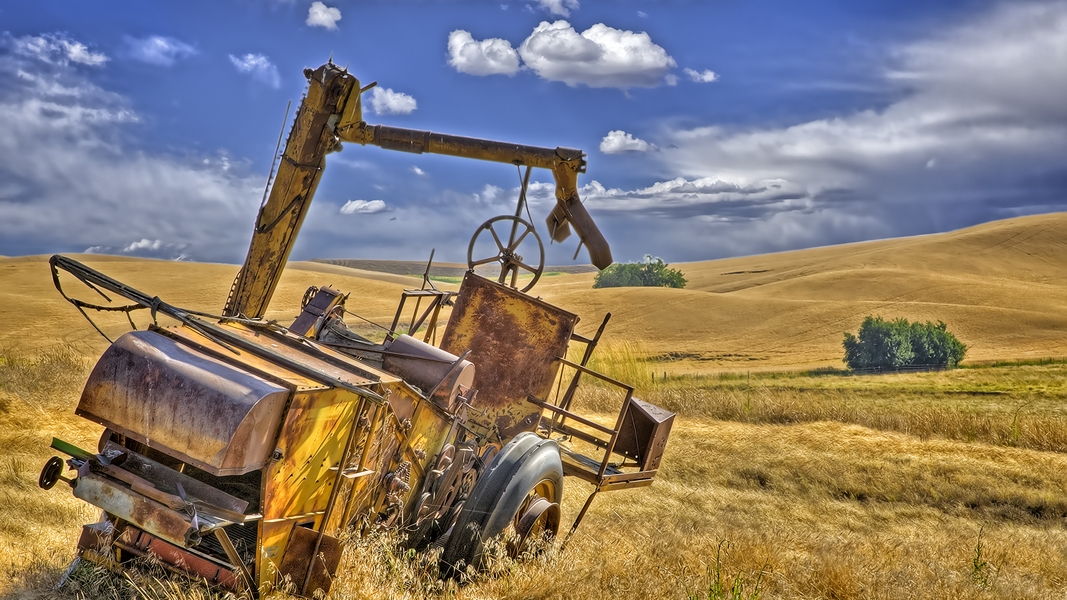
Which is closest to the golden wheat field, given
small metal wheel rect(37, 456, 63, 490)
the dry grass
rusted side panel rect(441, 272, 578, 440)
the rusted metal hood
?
the dry grass

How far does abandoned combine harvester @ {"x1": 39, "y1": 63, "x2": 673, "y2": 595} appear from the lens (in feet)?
12.7

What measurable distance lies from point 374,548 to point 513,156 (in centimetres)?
437

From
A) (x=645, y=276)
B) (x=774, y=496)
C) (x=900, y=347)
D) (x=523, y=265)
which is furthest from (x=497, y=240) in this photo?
(x=645, y=276)

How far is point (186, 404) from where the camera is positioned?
12.7 ft

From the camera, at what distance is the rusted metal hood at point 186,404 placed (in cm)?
373

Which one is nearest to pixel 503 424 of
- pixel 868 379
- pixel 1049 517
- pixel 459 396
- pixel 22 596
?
pixel 459 396

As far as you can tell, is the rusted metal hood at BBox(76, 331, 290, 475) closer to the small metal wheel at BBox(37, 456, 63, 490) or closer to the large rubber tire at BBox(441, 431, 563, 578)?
the small metal wheel at BBox(37, 456, 63, 490)

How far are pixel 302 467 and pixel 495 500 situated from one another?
4.92 feet

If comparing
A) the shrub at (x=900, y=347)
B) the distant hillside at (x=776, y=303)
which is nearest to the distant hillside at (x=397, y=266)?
the distant hillside at (x=776, y=303)

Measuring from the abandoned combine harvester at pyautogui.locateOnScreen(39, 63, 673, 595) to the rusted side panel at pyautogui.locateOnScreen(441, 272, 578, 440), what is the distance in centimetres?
1

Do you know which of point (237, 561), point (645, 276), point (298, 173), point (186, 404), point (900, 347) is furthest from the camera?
point (645, 276)

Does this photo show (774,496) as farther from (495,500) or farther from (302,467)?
(302,467)

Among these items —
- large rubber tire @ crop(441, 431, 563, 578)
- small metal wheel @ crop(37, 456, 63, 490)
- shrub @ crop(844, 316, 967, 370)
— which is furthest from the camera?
shrub @ crop(844, 316, 967, 370)

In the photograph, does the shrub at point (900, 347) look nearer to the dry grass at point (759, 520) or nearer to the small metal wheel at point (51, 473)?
the dry grass at point (759, 520)
